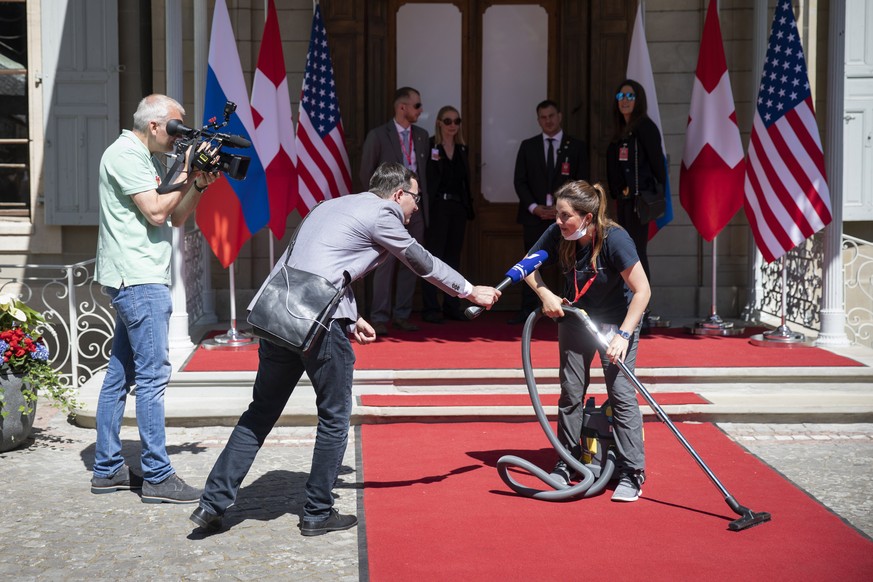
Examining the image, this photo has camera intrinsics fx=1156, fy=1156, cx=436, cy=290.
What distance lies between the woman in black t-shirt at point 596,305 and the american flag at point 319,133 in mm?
4207

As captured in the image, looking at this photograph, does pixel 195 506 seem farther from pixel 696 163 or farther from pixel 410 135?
pixel 696 163

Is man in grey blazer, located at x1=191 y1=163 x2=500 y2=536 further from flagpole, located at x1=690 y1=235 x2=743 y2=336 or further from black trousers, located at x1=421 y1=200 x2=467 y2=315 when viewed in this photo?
flagpole, located at x1=690 y1=235 x2=743 y2=336

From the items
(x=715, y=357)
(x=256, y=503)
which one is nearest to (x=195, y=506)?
(x=256, y=503)

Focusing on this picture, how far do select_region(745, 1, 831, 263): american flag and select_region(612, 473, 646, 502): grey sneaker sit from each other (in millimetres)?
4146

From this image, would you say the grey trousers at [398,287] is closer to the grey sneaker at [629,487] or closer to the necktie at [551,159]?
the necktie at [551,159]

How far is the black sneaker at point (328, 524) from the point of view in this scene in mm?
5258

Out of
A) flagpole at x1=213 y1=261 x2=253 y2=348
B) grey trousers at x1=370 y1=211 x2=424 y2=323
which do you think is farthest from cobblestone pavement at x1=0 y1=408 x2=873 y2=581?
grey trousers at x1=370 y1=211 x2=424 y2=323

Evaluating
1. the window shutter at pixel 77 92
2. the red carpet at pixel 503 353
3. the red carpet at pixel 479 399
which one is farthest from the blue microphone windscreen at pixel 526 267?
the window shutter at pixel 77 92

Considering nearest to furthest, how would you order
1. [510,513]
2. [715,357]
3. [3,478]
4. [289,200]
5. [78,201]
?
[510,513]
[3,478]
[715,357]
[289,200]
[78,201]

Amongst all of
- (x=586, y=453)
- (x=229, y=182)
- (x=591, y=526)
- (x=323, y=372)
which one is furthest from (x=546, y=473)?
(x=229, y=182)

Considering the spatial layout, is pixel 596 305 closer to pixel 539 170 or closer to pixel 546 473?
pixel 546 473

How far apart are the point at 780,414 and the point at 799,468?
116 cm

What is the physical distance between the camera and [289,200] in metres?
9.79

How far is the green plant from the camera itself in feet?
22.6
